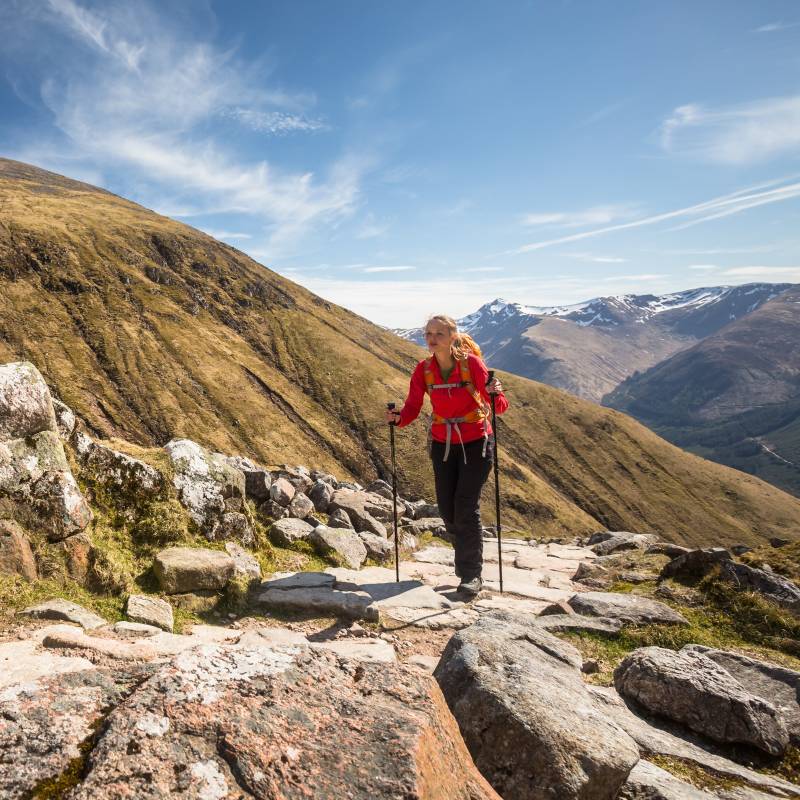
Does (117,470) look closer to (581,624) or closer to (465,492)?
(465,492)

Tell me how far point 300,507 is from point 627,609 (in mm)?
7365

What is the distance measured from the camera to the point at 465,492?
971 centimetres

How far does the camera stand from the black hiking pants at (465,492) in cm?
966

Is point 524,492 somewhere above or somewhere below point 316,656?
below

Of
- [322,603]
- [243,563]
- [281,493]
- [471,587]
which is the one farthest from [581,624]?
[281,493]

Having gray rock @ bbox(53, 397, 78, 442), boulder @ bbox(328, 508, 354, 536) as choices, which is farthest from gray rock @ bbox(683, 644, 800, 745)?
gray rock @ bbox(53, 397, 78, 442)

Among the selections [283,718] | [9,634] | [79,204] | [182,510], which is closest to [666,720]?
[283,718]

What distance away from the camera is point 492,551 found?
1659 centimetres

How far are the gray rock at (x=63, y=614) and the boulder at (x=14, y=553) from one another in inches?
29.4

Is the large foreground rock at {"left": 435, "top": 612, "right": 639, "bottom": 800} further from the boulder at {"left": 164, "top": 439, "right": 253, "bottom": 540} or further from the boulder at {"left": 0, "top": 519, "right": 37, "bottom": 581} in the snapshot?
the boulder at {"left": 164, "top": 439, "right": 253, "bottom": 540}

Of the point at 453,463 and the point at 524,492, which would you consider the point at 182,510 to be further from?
the point at 524,492

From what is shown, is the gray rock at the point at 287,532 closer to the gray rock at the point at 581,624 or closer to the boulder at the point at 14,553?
the boulder at the point at 14,553

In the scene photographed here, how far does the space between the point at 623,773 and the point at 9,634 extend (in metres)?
5.45

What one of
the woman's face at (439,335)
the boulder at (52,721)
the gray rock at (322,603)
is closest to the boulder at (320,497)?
the gray rock at (322,603)
